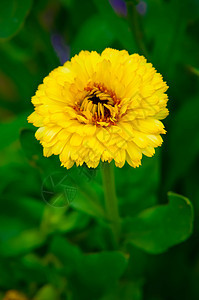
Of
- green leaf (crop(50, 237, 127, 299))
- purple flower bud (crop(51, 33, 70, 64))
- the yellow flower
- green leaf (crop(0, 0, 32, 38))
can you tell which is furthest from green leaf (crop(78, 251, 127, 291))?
purple flower bud (crop(51, 33, 70, 64))

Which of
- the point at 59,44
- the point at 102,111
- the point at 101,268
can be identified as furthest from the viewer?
the point at 59,44

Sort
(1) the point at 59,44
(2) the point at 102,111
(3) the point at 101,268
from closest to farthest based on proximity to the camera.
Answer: (2) the point at 102,111 < (3) the point at 101,268 < (1) the point at 59,44

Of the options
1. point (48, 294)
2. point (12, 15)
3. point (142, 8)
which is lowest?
point (48, 294)

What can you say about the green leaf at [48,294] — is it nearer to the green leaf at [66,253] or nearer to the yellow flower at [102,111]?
the green leaf at [66,253]

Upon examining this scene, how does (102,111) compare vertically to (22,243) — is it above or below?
above

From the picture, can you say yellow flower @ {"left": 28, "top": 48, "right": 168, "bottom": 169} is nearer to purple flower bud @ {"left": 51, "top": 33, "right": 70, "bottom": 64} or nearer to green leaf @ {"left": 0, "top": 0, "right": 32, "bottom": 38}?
green leaf @ {"left": 0, "top": 0, "right": 32, "bottom": 38}

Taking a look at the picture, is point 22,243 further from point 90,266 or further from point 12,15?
point 12,15

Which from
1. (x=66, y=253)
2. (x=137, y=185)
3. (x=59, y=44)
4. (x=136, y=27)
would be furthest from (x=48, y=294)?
(x=59, y=44)

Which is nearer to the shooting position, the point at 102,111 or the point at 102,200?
the point at 102,111
